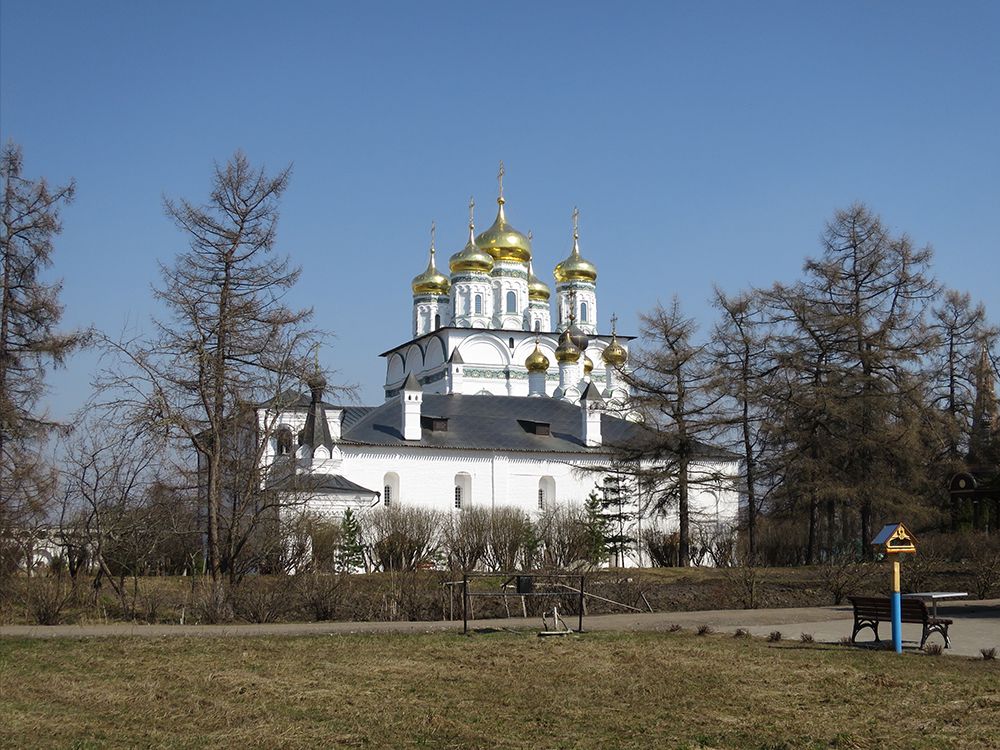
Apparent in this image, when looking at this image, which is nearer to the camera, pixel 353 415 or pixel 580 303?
pixel 353 415

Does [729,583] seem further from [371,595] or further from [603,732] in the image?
[603,732]

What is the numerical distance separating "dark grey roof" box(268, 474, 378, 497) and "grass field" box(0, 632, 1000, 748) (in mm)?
8002

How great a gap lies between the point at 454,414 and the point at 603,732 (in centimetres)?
3487

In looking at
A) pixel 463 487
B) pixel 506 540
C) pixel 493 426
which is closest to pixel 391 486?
pixel 463 487

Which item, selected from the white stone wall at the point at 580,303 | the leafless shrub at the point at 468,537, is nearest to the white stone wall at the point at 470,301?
the white stone wall at the point at 580,303

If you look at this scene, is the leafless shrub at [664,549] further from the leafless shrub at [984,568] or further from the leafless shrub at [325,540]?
the leafless shrub at [984,568]

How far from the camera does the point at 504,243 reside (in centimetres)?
6238

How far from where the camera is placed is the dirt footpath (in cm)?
1489

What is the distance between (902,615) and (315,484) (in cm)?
1338

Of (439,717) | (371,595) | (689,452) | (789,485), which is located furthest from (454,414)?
(439,717)

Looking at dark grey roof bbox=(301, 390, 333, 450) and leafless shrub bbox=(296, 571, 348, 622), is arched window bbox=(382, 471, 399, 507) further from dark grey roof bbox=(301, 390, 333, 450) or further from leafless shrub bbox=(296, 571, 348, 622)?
leafless shrub bbox=(296, 571, 348, 622)

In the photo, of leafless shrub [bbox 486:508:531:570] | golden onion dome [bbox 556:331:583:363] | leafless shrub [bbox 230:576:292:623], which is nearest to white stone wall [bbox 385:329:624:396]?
golden onion dome [bbox 556:331:583:363]

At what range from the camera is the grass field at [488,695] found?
876 cm

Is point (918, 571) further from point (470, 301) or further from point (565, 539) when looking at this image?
point (470, 301)
